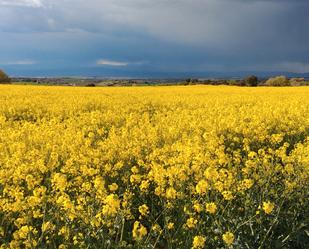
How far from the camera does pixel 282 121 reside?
10289 millimetres

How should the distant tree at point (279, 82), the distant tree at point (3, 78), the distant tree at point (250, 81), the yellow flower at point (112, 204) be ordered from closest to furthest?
the yellow flower at point (112, 204) → the distant tree at point (250, 81) → the distant tree at point (279, 82) → the distant tree at point (3, 78)

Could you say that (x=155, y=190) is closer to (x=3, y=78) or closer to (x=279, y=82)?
(x=279, y=82)

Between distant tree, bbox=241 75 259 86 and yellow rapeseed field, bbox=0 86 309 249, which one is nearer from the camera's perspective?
yellow rapeseed field, bbox=0 86 309 249

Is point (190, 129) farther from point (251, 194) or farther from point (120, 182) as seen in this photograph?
point (251, 194)

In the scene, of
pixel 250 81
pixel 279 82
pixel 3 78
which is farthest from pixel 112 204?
pixel 3 78

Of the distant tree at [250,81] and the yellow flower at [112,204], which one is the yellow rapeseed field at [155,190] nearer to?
the yellow flower at [112,204]

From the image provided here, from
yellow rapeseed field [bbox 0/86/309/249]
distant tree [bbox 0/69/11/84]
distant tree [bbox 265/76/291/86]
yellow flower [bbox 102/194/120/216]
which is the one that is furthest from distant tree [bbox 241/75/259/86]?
yellow flower [bbox 102/194/120/216]

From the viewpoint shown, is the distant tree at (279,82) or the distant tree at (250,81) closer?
the distant tree at (250,81)

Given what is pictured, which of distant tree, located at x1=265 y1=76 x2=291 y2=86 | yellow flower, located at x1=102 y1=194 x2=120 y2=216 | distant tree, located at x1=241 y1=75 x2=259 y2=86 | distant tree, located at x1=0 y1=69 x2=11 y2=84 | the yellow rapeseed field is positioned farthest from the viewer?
distant tree, located at x1=0 y1=69 x2=11 y2=84

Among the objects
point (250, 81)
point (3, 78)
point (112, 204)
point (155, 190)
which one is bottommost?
point (250, 81)

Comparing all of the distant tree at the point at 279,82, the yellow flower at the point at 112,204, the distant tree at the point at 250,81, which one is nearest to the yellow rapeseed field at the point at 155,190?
the yellow flower at the point at 112,204

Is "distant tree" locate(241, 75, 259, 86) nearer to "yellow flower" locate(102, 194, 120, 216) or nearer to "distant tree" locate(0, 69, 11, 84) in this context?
"distant tree" locate(0, 69, 11, 84)

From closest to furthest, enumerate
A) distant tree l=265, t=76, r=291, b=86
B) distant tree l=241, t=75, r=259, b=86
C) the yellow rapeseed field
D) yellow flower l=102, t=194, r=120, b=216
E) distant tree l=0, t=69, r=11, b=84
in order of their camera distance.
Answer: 1. yellow flower l=102, t=194, r=120, b=216
2. the yellow rapeseed field
3. distant tree l=241, t=75, r=259, b=86
4. distant tree l=265, t=76, r=291, b=86
5. distant tree l=0, t=69, r=11, b=84

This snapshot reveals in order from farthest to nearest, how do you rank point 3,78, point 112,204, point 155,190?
point 3,78 → point 155,190 → point 112,204
